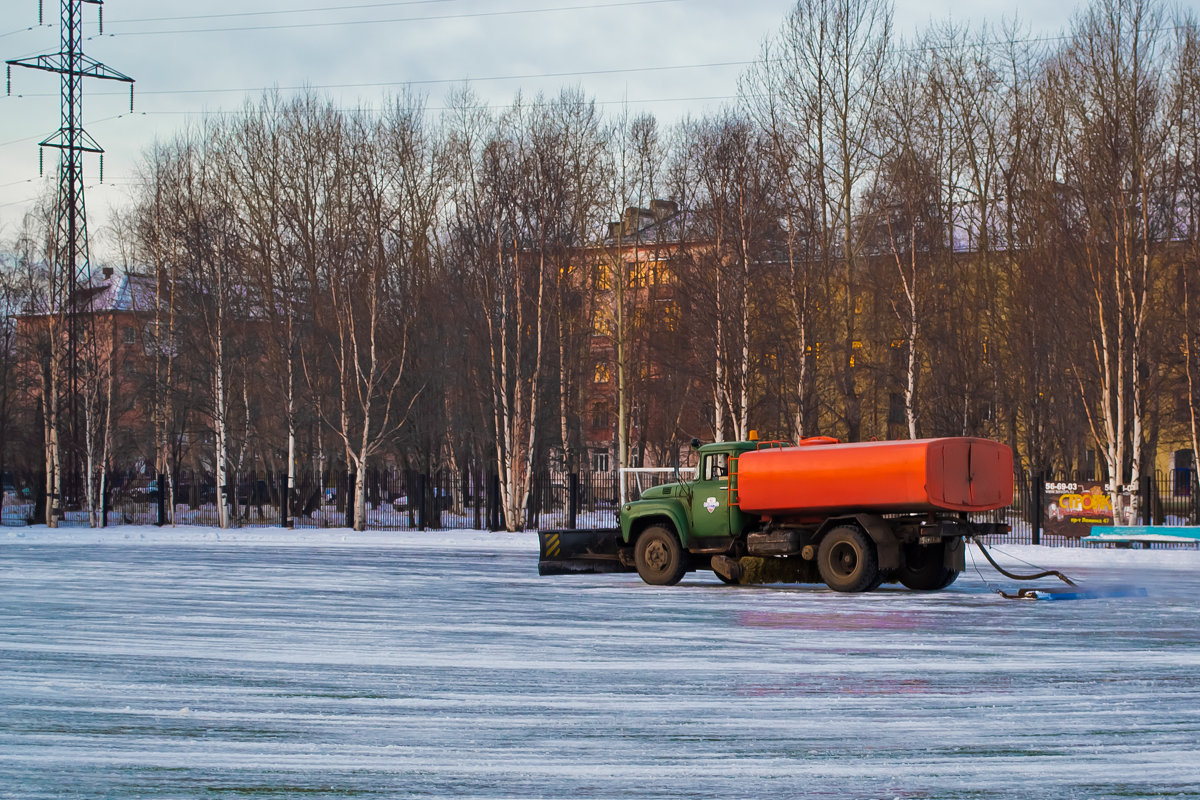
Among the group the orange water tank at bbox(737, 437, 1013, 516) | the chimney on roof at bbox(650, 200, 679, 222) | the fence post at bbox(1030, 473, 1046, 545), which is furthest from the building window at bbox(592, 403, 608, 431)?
the orange water tank at bbox(737, 437, 1013, 516)

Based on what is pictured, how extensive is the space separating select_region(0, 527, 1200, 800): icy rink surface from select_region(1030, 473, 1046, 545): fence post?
14.8m

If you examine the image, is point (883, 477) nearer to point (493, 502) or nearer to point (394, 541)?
point (394, 541)

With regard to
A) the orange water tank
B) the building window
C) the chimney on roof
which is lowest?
the orange water tank

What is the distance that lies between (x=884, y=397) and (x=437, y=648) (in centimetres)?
4280

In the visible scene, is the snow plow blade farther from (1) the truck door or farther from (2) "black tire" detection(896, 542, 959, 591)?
(2) "black tire" detection(896, 542, 959, 591)

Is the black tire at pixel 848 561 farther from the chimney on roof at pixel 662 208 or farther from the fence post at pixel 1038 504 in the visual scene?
the chimney on roof at pixel 662 208

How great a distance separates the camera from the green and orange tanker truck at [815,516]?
758 inches

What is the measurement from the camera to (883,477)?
63.5ft

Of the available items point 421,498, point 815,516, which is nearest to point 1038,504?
point 815,516

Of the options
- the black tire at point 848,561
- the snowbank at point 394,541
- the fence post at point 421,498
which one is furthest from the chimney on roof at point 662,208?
the black tire at point 848,561

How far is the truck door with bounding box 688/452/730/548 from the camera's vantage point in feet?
70.6

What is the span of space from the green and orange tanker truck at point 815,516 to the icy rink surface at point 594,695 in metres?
0.82

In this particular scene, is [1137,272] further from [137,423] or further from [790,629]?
[137,423]

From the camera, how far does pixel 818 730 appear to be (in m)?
8.88
